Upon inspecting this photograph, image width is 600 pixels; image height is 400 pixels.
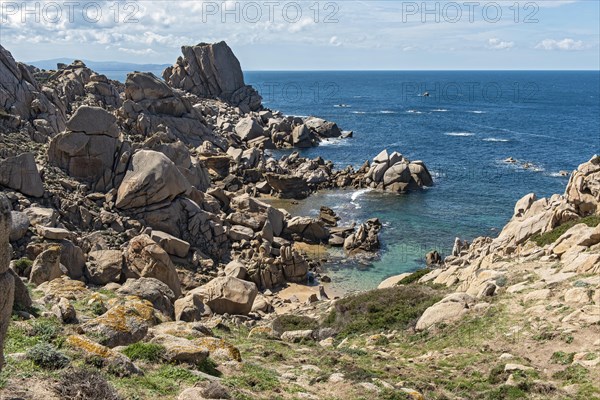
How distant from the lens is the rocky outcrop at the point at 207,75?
124 meters

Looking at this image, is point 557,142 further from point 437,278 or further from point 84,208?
point 84,208

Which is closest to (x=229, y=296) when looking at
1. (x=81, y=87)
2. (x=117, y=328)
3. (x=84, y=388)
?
(x=117, y=328)

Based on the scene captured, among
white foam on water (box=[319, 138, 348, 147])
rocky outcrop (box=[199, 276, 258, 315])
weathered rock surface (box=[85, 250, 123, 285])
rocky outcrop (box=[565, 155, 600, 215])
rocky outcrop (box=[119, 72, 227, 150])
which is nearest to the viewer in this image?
weathered rock surface (box=[85, 250, 123, 285])

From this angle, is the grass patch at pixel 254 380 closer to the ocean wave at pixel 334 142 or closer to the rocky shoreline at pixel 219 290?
the rocky shoreline at pixel 219 290

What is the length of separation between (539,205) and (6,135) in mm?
38533

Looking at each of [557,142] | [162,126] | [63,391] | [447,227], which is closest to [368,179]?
[447,227]

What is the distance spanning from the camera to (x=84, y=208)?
38.1 m

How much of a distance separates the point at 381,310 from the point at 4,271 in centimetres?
1997

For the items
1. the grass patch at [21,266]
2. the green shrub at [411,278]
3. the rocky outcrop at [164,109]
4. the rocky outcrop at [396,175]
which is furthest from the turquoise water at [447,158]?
the grass patch at [21,266]

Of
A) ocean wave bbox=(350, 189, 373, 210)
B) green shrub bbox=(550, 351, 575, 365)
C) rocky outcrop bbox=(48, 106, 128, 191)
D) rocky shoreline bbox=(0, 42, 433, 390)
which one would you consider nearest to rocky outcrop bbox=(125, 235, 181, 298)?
rocky shoreline bbox=(0, 42, 433, 390)

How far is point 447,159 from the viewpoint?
90.1 metres

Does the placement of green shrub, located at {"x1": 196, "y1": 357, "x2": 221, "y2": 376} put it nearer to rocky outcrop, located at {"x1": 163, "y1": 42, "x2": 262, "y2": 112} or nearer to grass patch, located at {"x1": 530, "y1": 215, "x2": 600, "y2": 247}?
grass patch, located at {"x1": 530, "y1": 215, "x2": 600, "y2": 247}

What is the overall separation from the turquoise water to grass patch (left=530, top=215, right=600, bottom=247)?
46.0 ft

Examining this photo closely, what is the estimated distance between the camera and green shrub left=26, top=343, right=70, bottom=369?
1239 centimetres
